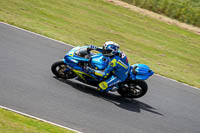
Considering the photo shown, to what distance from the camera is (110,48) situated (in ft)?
31.6

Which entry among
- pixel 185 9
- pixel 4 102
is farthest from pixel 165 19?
pixel 4 102

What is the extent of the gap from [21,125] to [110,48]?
3.71 metres

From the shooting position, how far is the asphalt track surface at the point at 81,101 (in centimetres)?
852

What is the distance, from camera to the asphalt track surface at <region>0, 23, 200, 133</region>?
8516mm

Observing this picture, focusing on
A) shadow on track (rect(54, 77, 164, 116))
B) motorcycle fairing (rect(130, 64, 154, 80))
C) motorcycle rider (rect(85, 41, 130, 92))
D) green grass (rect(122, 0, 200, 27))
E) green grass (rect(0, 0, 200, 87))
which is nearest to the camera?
motorcycle rider (rect(85, 41, 130, 92))

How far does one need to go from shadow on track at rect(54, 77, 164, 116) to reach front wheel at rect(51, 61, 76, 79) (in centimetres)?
17

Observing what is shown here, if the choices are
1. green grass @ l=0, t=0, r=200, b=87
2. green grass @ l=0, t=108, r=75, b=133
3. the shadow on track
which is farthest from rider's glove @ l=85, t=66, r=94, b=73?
green grass @ l=0, t=0, r=200, b=87

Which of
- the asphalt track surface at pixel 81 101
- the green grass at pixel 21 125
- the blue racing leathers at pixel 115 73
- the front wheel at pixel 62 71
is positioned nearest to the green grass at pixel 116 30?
the asphalt track surface at pixel 81 101

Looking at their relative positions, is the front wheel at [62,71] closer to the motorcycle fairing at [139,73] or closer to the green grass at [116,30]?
the motorcycle fairing at [139,73]

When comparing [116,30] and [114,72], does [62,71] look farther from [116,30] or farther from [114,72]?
[116,30]

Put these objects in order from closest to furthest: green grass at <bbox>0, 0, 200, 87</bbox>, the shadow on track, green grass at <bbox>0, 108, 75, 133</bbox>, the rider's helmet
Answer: green grass at <bbox>0, 108, 75, 133</bbox> < the rider's helmet < the shadow on track < green grass at <bbox>0, 0, 200, 87</bbox>

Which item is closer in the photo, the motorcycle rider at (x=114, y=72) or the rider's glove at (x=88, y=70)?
the motorcycle rider at (x=114, y=72)

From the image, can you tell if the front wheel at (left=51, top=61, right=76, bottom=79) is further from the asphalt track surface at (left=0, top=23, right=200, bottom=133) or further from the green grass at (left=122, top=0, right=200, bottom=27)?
the green grass at (left=122, top=0, right=200, bottom=27)

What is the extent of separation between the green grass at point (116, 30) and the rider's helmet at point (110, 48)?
4643 mm
